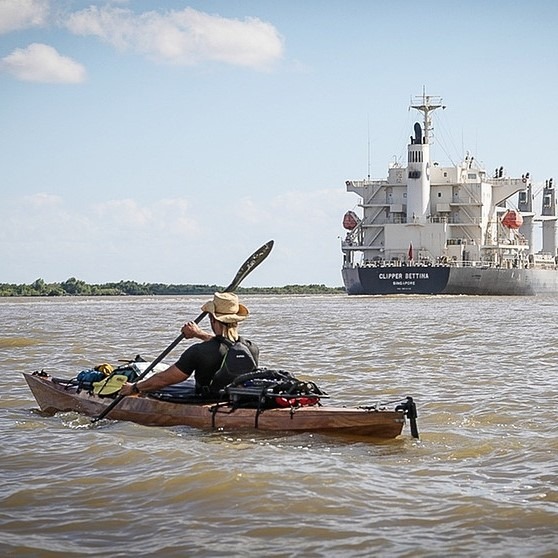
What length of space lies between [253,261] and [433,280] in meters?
41.1

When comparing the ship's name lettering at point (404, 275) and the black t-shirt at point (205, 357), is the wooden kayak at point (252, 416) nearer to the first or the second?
the black t-shirt at point (205, 357)

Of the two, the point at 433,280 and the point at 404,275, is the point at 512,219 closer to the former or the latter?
the point at 433,280

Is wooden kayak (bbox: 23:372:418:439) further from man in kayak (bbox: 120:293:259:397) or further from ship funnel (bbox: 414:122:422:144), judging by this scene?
ship funnel (bbox: 414:122:422:144)

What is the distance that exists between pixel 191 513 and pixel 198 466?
3.77ft

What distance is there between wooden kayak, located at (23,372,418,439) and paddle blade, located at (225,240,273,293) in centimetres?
216

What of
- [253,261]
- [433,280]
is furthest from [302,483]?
[433,280]

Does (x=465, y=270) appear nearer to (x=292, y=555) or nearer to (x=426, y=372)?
(x=426, y=372)

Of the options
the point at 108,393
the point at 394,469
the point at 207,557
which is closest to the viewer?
the point at 207,557

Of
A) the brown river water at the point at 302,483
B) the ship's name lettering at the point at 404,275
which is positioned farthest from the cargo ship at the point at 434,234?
the brown river water at the point at 302,483

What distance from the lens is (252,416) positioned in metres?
8.27

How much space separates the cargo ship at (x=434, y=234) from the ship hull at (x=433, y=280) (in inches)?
2.0

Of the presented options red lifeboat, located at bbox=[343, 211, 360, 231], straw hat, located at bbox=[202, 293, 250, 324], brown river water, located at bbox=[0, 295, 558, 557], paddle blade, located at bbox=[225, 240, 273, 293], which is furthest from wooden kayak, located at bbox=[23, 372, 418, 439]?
red lifeboat, located at bbox=[343, 211, 360, 231]

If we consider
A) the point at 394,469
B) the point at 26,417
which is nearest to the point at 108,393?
the point at 26,417

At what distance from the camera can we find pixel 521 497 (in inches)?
245
